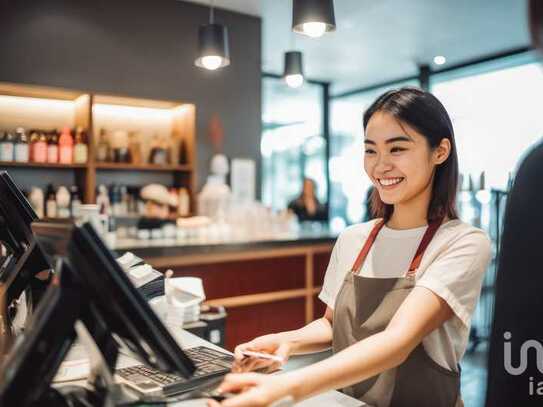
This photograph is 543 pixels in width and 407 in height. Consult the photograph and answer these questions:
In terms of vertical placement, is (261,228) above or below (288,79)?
below

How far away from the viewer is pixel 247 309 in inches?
149

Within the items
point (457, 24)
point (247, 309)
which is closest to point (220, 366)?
point (247, 309)

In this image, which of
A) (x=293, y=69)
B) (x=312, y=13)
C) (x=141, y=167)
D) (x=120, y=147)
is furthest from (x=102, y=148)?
(x=312, y=13)

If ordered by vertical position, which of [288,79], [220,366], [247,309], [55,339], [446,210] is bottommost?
[247,309]

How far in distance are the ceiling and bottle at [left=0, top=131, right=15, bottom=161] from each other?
2.17m

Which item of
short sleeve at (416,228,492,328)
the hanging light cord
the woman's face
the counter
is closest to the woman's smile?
the woman's face

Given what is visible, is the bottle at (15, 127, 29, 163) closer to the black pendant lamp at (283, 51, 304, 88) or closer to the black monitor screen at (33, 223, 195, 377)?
the black pendant lamp at (283, 51, 304, 88)

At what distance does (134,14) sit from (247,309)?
2896mm

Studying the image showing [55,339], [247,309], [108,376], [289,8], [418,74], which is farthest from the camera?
[418,74]

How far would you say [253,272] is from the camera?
3.78 meters

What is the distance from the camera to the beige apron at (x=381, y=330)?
1.29 metres

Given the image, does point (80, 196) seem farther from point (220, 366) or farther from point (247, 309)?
point (220, 366)

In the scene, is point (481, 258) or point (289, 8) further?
point (289, 8)

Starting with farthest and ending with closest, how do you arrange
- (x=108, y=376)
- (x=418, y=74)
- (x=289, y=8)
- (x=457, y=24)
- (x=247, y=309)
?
(x=418, y=74), (x=457, y=24), (x=289, y=8), (x=247, y=309), (x=108, y=376)
